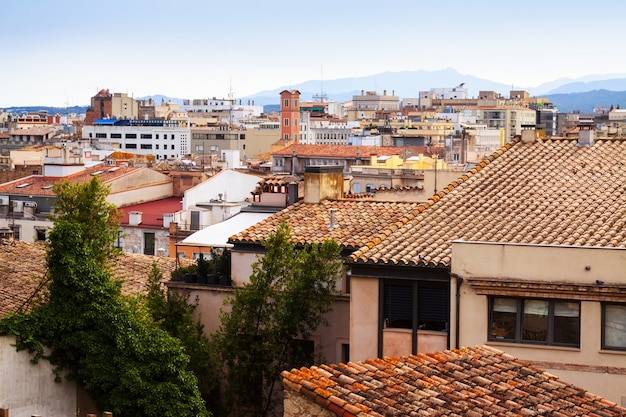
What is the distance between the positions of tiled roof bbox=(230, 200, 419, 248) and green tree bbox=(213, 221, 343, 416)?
1241 mm

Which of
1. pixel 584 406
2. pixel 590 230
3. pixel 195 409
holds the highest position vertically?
pixel 590 230

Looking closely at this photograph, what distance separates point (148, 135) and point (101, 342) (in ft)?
570

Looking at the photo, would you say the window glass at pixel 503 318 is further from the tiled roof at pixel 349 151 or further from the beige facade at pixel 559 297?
the tiled roof at pixel 349 151

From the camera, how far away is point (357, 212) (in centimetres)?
2739

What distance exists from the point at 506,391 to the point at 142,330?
7736 mm

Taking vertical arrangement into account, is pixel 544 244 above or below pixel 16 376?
above

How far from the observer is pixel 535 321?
2028 cm

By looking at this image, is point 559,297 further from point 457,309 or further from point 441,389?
point 441,389

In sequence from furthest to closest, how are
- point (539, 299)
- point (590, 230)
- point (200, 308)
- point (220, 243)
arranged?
point (220, 243), point (200, 308), point (590, 230), point (539, 299)

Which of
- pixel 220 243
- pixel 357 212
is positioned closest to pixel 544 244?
pixel 357 212

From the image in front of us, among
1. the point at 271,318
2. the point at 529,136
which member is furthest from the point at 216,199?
the point at 271,318

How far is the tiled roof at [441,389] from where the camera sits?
14.1 m

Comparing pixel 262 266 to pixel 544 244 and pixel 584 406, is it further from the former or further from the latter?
pixel 584 406

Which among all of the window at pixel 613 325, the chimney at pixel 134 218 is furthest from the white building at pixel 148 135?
the window at pixel 613 325
